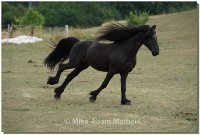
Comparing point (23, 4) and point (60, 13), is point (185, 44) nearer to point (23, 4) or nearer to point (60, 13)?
point (60, 13)

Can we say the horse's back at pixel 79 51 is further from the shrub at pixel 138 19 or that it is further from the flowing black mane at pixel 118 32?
the shrub at pixel 138 19

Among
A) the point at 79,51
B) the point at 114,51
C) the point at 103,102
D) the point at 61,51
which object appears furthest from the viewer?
the point at 61,51

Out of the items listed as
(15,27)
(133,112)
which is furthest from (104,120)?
(15,27)

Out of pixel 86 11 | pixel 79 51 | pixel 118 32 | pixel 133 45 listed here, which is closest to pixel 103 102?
pixel 79 51

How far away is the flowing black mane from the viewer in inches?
459

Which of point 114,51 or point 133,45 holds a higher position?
point 133,45

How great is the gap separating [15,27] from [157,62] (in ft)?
57.1

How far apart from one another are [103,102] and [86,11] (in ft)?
146

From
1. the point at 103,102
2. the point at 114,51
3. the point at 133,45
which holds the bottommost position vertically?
the point at 103,102

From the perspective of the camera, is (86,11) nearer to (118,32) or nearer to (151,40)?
(118,32)

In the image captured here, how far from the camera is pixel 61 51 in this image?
13.0 meters

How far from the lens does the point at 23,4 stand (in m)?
61.4

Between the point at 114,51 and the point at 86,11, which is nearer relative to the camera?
the point at 114,51

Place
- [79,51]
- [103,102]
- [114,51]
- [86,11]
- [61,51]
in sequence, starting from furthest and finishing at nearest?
[86,11] → [61,51] → [79,51] → [103,102] → [114,51]
